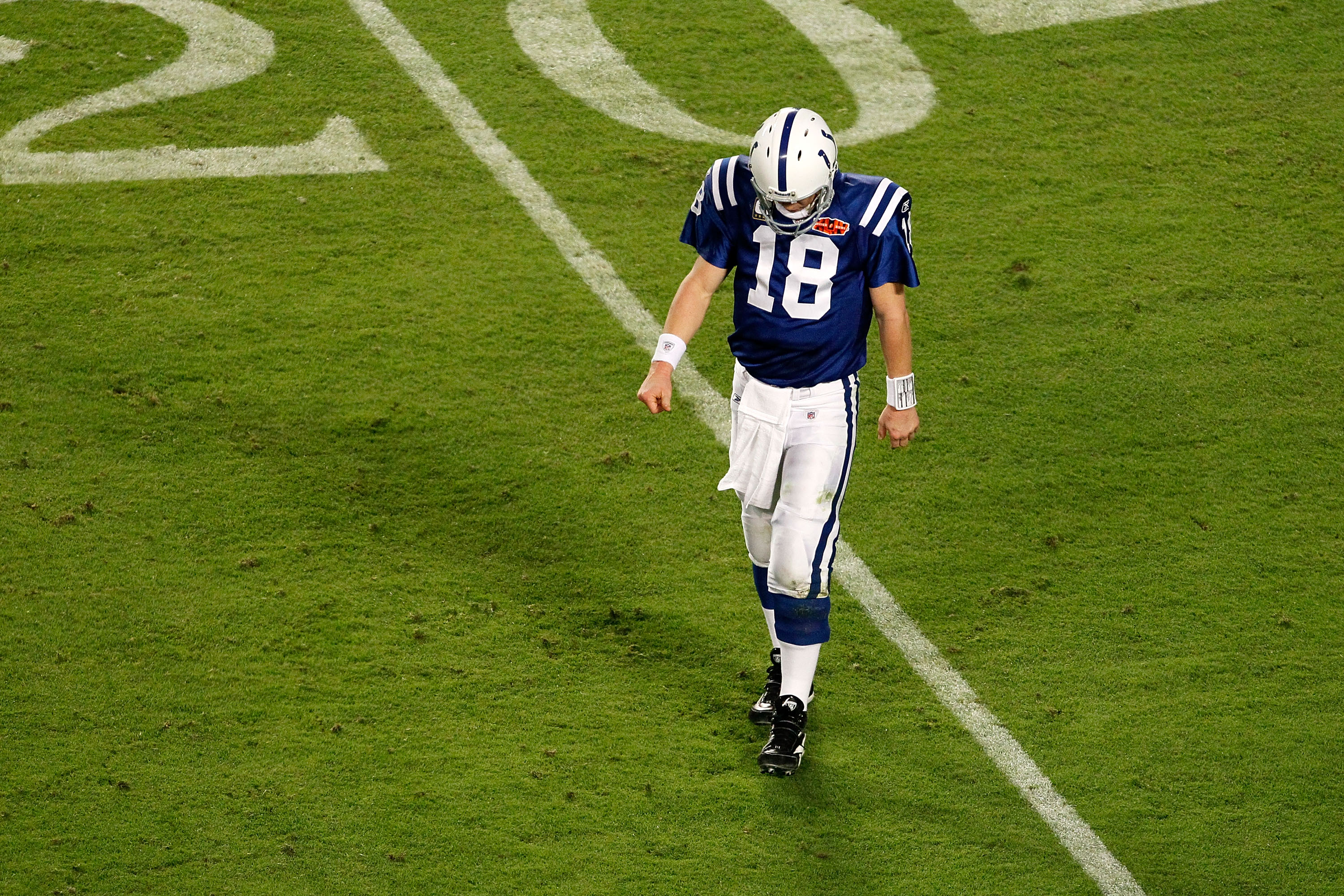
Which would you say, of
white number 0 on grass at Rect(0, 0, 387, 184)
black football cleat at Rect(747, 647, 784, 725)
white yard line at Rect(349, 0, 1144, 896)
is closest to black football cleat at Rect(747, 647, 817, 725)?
black football cleat at Rect(747, 647, 784, 725)

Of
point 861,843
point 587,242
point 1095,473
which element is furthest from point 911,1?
point 861,843

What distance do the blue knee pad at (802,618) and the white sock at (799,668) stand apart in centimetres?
3

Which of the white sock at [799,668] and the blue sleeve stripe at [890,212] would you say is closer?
the blue sleeve stripe at [890,212]

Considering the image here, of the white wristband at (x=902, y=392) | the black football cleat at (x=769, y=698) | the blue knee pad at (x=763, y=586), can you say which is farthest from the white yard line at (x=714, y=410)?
the white wristband at (x=902, y=392)

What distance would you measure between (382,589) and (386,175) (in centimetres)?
264

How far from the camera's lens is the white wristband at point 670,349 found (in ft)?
15.1

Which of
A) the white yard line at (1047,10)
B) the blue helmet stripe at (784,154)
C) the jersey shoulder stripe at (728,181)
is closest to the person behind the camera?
the blue helmet stripe at (784,154)

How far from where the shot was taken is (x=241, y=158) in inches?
287

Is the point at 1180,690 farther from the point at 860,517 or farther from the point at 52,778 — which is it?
the point at 52,778

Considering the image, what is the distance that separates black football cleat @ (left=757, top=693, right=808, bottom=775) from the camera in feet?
15.4

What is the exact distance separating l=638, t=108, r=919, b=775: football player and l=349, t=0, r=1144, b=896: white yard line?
528 mm

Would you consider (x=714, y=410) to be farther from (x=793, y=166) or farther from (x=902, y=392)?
(x=793, y=166)

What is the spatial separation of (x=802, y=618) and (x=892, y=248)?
44.4 inches

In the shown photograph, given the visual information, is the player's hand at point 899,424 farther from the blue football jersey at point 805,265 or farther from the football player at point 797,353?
the blue football jersey at point 805,265
